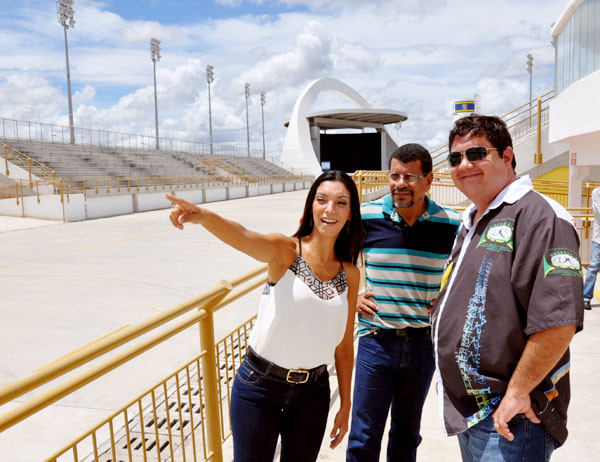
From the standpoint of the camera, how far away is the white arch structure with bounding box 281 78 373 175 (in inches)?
2430

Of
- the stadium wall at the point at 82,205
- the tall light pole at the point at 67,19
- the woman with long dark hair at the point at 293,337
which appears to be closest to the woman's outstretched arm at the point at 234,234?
the woman with long dark hair at the point at 293,337

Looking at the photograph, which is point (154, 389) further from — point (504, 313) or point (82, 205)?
point (82, 205)

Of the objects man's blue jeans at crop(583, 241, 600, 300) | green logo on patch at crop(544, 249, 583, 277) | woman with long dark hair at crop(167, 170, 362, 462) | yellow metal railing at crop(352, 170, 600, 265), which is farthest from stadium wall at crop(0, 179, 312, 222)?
green logo on patch at crop(544, 249, 583, 277)

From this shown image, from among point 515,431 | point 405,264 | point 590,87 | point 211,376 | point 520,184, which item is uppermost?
point 590,87

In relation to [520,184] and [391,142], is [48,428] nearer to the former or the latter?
[520,184]

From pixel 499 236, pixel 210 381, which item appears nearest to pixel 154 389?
pixel 210 381

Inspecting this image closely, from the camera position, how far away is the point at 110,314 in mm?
7367

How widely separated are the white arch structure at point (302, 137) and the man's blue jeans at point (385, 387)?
58.6m

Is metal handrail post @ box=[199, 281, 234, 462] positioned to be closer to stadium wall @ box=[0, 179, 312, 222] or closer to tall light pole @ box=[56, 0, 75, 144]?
stadium wall @ box=[0, 179, 312, 222]

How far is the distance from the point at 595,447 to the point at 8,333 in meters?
6.81

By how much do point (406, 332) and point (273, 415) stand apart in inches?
36.9

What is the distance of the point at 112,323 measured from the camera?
6.93 metres

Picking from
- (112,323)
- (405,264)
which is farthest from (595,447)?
(112,323)

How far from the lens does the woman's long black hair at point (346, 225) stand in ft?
7.59
